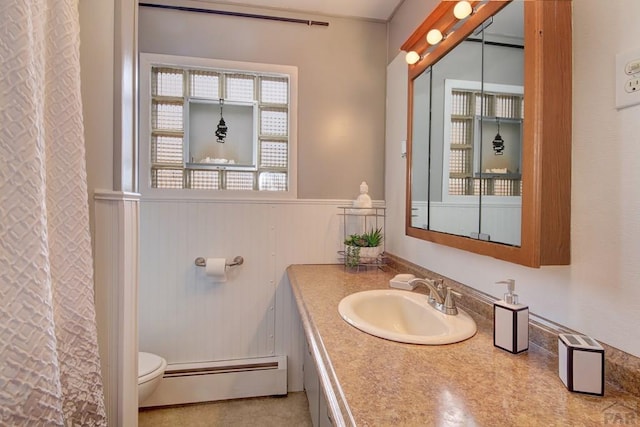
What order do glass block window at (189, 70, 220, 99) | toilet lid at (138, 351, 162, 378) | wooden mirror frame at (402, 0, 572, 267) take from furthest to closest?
glass block window at (189, 70, 220, 99) < toilet lid at (138, 351, 162, 378) < wooden mirror frame at (402, 0, 572, 267)

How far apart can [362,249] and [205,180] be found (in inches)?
41.3

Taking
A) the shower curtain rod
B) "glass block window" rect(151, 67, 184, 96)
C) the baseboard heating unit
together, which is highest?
the shower curtain rod

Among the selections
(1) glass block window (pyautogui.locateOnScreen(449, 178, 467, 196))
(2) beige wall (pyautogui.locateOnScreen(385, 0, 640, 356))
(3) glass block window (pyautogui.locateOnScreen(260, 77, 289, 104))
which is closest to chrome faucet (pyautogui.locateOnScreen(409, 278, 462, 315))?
(2) beige wall (pyautogui.locateOnScreen(385, 0, 640, 356))

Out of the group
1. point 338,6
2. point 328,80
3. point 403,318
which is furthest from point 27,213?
point 338,6

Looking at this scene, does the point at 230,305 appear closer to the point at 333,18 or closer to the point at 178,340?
the point at 178,340

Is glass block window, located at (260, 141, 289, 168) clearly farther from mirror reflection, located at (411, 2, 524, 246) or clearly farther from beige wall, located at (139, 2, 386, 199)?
mirror reflection, located at (411, 2, 524, 246)

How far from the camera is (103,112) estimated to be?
0.89 meters

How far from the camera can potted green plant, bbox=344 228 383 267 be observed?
1851 mm

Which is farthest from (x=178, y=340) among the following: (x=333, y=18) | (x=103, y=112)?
(x=333, y=18)

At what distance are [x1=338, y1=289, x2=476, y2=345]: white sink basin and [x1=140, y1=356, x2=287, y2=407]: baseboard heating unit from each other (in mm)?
956

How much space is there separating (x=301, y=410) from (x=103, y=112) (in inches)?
69.6

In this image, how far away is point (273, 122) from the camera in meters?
2.05

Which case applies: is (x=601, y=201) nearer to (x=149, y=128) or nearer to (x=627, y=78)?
(x=627, y=78)

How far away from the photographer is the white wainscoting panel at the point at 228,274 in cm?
188
